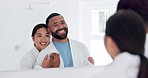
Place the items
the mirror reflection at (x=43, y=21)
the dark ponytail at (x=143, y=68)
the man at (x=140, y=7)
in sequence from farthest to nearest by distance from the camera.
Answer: the mirror reflection at (x=43, y=21) → the man at (x=140, y=7) → the dark ponytail at (x=143, y=68)

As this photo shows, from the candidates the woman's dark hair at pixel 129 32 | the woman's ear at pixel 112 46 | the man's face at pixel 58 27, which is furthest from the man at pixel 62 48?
the woman's dark hair at pixel 129 32

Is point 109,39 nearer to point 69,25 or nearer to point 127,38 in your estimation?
point 127,38

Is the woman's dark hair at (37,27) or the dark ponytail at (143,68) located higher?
the woman's dark hair at (37,27)

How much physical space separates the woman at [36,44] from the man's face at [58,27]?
1.5 inches

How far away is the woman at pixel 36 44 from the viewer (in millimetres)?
1479

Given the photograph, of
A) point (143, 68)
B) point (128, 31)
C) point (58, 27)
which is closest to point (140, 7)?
point (128, 31)

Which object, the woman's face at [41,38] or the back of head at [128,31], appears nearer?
the back of head at [128,31]

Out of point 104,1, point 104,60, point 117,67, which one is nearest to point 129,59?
point 117,67

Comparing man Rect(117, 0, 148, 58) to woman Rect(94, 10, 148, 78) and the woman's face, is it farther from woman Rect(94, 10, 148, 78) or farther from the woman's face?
the woman's face

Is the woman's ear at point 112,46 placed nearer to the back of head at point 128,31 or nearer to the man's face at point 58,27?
the back of head at point 128,31

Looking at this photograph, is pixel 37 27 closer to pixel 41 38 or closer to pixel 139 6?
pixel 41 38

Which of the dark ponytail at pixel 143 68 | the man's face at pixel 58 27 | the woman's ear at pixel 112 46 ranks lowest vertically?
the dark ponytail at pixel 143 68

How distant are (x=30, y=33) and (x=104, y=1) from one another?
52 cm

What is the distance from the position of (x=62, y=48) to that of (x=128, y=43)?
0.46 metres
